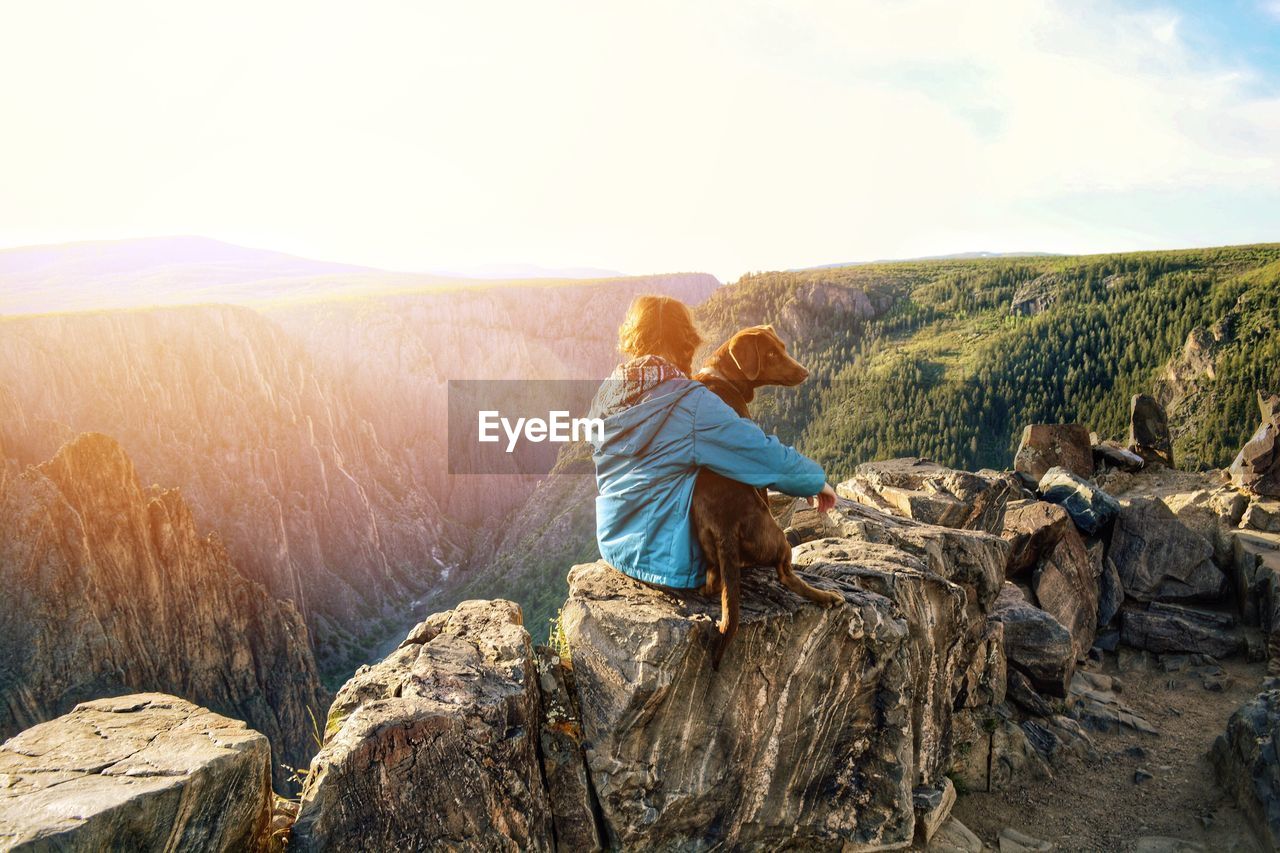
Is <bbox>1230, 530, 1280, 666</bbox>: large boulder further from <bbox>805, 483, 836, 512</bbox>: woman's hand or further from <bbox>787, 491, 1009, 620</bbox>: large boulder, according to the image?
<bbox>805, 483, 836, 512</bbox>: woman's hand

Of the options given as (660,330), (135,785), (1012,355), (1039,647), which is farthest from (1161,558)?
(1012,355)

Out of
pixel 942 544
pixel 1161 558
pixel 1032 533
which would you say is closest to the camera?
pixel 942 544

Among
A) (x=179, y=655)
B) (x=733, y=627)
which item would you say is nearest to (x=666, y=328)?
(x=733, y=627)

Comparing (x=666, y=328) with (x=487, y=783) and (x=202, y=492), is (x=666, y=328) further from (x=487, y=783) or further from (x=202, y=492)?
(x=202, y=492)

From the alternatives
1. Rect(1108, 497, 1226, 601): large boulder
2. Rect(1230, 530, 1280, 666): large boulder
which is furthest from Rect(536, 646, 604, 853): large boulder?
Rect(1108, 497, 1226, 601): large boulder

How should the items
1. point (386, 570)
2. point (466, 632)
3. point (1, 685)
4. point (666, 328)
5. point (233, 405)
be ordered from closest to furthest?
point (666, 328)
point (466, 632)
point (1, 685)
point (233, 405)
point (386, 570)

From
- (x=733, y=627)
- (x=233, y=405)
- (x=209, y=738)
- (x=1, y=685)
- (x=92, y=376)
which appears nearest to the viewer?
(x=209, y=738)

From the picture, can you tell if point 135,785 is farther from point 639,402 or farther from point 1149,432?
point 1149,432
